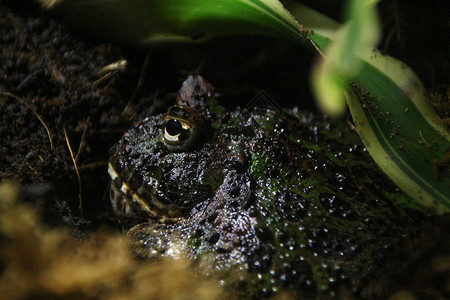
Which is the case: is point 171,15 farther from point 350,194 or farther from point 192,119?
point 350,194

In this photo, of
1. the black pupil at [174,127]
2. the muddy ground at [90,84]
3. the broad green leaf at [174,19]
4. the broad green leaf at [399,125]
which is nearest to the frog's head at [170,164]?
the black pupil at [174,127]

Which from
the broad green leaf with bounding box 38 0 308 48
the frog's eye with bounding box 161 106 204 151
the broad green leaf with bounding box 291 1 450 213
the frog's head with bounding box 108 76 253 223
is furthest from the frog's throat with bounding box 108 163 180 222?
the broad green leaf with bounding box 291 1 450 213

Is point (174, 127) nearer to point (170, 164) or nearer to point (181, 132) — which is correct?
point (181, 132)

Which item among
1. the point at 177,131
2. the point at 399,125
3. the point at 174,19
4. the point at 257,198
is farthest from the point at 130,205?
the point at 399,125

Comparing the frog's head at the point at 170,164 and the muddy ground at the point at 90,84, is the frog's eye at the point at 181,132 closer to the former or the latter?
the frog's head at the point at 170,164

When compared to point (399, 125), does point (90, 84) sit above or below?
above

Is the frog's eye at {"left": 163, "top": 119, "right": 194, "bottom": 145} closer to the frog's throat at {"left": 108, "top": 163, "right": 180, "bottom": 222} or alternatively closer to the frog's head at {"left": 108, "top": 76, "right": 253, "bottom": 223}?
the frog's head at {"left": 108, "top": 76, "right": 253, "bottom": 223}
